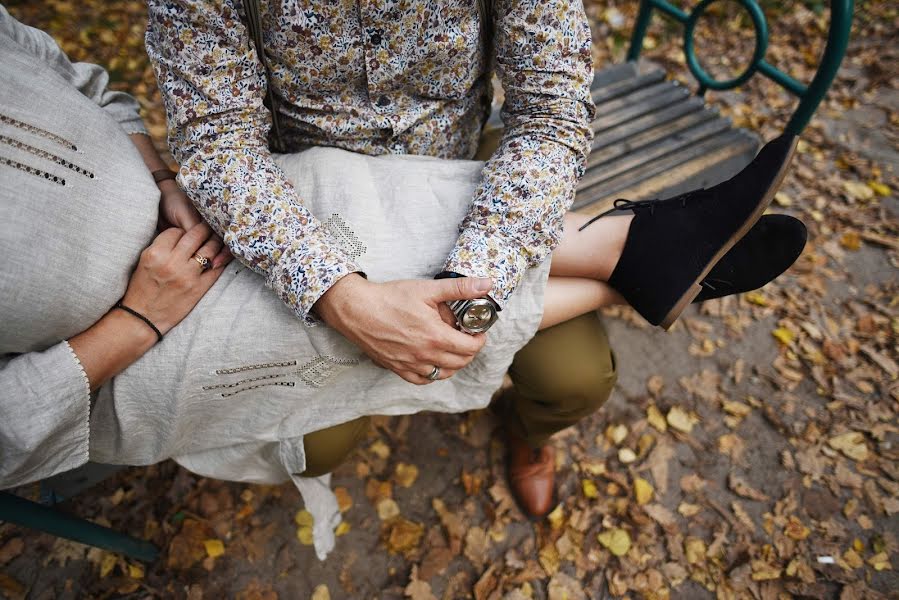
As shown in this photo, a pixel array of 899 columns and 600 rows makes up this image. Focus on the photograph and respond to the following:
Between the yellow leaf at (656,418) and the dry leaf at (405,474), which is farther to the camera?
the yellow leaf at (656,418)

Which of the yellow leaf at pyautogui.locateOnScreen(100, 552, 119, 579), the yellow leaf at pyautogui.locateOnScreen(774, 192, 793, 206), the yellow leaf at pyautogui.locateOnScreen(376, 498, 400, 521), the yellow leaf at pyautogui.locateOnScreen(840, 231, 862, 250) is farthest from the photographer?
the yellow leaf at pyautogui.locateOnScreen(774, 192, 793, 206)

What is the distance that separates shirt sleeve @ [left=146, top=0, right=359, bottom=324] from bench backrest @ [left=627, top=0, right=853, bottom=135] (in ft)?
6.52

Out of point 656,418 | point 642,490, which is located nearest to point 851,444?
point 656,418

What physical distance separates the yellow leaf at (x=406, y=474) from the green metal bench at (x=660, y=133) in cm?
101

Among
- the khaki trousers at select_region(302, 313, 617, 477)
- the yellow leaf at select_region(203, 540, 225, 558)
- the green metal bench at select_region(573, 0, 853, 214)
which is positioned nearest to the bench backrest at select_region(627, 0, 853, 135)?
the green metal bench at select_region(573, 0, 853, 214)

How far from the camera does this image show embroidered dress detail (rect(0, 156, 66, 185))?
1.07 m

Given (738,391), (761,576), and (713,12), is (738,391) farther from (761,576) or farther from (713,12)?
(713,12)

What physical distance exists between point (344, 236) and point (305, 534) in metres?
1.42

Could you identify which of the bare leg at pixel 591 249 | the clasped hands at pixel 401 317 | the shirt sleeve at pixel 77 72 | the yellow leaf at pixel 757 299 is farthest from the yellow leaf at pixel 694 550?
the shirt sleeve at pixel 77 72

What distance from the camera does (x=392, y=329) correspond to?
1.29 m

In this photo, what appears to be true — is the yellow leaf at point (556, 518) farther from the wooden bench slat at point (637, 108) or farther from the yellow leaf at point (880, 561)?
the wooden bench slat at point (637, 108)

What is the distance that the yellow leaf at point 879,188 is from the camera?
3270 millimetres

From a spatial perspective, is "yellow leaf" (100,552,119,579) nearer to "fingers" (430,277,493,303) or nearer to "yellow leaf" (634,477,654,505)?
"fingers" (430,277,493,303)

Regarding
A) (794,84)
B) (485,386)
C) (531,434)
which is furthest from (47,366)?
(794,84)
